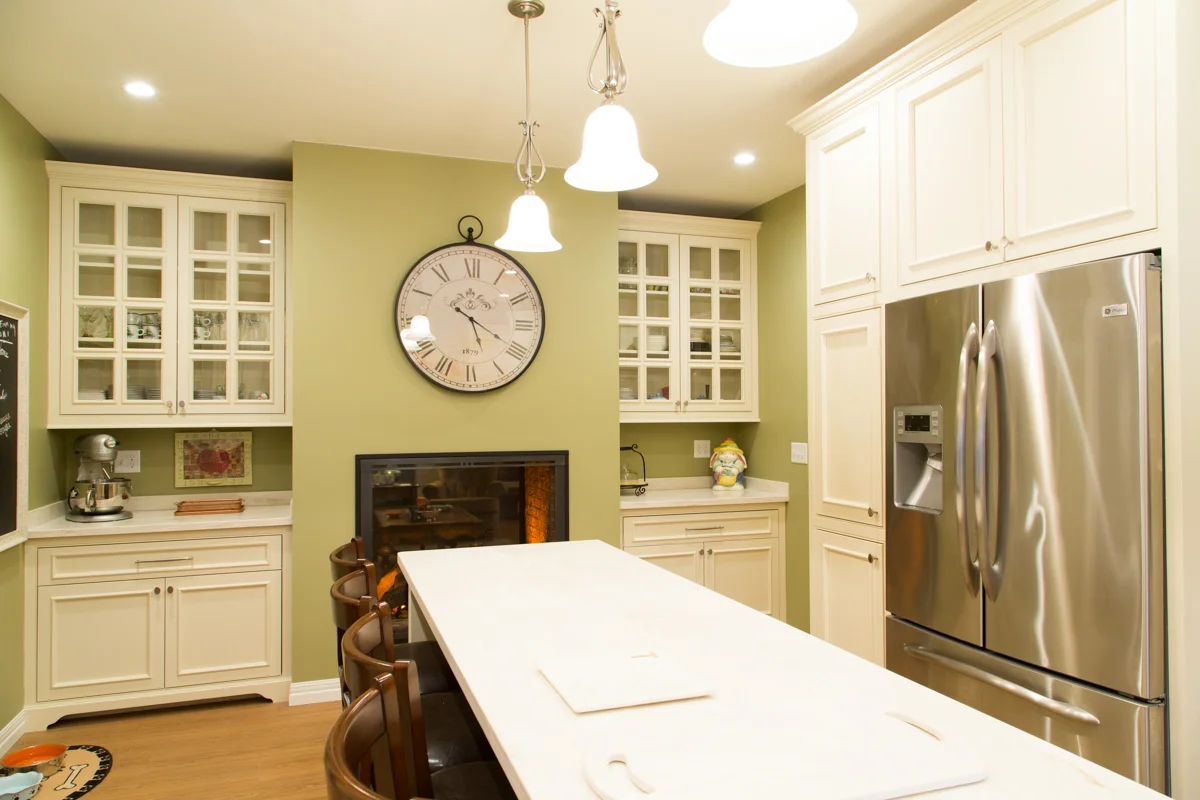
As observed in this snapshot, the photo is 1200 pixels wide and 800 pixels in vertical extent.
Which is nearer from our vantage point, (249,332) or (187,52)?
(187,52)

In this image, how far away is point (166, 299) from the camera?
3.54m

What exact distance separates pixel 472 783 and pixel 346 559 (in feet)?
3.40

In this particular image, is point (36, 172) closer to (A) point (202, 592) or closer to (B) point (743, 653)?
(A) point (202, 592)

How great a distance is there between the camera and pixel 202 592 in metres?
3.37

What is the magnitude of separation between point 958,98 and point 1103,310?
875 mm

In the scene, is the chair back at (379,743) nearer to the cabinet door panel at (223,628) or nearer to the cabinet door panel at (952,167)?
the cabinet door panel at (952,167)

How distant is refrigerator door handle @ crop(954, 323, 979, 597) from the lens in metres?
2.13

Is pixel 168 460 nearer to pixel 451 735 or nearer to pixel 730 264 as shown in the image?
pixel 451 735

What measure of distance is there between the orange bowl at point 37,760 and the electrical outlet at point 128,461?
1.37m

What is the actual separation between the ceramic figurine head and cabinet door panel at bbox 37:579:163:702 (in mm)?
2991

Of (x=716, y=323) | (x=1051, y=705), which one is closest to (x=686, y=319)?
(x=716, y=323)

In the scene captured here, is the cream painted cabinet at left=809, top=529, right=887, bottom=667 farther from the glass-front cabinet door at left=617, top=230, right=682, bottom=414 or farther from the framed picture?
the framed picture

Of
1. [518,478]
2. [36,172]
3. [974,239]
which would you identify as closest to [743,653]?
[974,239]

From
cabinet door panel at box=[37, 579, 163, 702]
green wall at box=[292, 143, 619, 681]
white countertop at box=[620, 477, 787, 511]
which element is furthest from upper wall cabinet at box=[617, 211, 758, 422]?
cabinet door panel at box=[37, 579, 163, 702]
